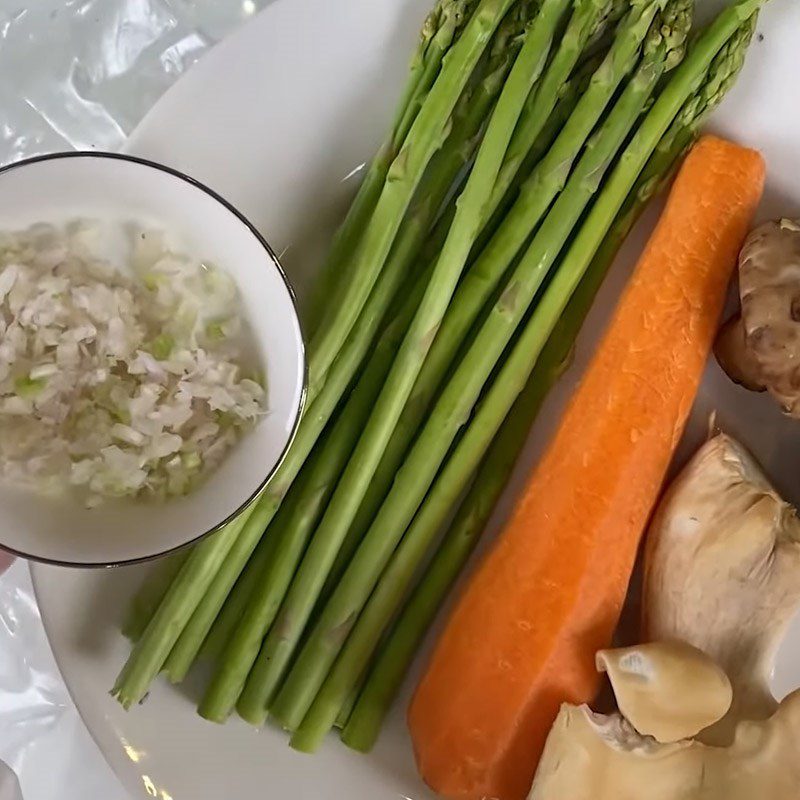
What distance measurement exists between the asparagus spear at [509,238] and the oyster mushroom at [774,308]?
8.2 inches

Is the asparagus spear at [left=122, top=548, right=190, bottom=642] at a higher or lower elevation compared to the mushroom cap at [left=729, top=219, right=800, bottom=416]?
lower

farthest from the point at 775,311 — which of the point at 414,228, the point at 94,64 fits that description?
the point at 94,64

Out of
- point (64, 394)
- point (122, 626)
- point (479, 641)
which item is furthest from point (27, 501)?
point (479, 641)

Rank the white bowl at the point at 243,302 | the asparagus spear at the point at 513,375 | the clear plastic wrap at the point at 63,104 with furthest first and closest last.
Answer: the clear plastic wrap at the point at 63,104, the asparagus spear at the point at 513,375, the white bowl at the point at 243,302

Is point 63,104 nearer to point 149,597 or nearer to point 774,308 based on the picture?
point 149,597

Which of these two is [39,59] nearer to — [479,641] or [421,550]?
[421,550]

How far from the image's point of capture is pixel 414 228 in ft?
3.31

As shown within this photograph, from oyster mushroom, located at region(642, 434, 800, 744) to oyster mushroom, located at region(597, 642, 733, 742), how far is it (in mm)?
52

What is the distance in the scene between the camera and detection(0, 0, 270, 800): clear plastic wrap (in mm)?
1188

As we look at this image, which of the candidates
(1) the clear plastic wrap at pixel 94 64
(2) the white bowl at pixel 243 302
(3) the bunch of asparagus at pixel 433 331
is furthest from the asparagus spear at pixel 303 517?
(1) the clear plastic wrap at pixel 94 64

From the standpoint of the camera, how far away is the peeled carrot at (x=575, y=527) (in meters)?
1.02

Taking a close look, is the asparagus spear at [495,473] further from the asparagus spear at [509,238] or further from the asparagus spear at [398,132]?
the asparagus spear at [398,132]

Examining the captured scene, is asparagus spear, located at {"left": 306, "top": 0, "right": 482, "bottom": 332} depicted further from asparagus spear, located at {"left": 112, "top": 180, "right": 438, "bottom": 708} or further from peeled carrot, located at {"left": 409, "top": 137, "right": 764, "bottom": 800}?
peeled carrot, located at {"left": 409, "top": 137, "right": 764, "bottom": 800}

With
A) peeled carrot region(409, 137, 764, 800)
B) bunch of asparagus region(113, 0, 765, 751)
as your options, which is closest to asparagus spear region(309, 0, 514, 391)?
bunch of asparagus region(113, 0, 765, 751)
